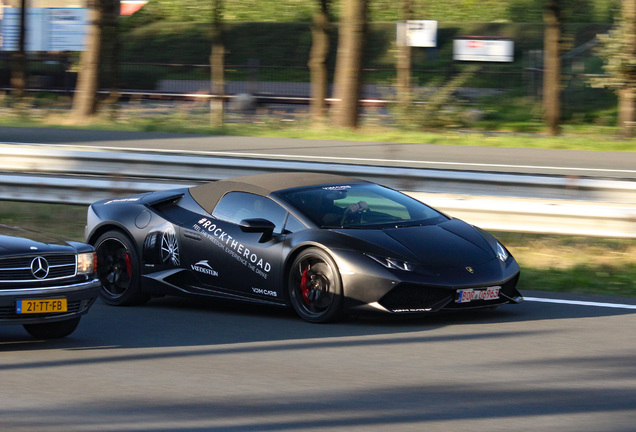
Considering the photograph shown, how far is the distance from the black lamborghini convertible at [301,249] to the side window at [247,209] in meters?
0.01

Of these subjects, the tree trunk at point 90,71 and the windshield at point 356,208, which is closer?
the windshield at point 356,208

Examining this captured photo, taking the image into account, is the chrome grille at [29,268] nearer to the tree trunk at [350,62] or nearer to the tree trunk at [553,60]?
the tree trunk at [350,62]

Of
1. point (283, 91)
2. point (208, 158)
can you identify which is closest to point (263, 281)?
point (208, 158)

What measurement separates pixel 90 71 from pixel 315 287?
20320 millimetres

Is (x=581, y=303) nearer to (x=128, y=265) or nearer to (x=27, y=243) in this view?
(x=128, y=265)

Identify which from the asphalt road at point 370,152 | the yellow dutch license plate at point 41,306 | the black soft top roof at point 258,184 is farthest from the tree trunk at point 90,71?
the yellow dutch license plate at point 41,306

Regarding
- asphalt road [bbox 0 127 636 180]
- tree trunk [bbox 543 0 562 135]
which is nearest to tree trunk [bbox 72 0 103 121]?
asphalt road [bbox 0 127 636 180]

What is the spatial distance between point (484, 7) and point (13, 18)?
2242 centimetres

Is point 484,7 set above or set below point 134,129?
above

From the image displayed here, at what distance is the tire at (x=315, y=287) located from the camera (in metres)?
7.86

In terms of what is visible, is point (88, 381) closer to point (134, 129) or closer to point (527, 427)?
point (527, 427)

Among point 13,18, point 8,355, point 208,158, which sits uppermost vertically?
point 13,18

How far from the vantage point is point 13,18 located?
39.2m

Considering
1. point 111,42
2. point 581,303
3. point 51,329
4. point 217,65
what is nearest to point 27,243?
point 51,329
